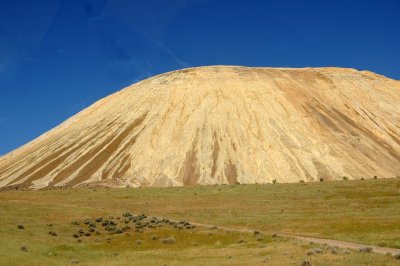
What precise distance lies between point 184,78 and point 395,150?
49024mm

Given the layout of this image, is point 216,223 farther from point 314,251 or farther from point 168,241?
point 314,251

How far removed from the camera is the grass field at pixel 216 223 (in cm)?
2594

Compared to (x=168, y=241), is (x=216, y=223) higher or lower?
higher

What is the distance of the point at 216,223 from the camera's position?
42500 millimetres

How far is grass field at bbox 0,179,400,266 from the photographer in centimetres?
2594

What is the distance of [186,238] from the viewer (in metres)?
34.2

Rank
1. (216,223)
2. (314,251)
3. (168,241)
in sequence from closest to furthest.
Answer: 1. (314,251)
2. (168,241)
3. (216,223)

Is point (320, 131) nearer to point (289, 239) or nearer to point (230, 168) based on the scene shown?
point (230, 168)

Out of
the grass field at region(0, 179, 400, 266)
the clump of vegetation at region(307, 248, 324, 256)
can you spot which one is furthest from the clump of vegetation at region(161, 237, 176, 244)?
the clump of vegetation at region(307, 248, 324, 256)

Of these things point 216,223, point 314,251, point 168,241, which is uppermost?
point 216,223

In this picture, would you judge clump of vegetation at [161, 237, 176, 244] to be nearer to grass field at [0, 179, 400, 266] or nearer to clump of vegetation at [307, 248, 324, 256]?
grass field at [0, 179, 400, 266]

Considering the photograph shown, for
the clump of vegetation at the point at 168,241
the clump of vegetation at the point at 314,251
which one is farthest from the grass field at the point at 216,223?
the clump of vegetation at the point at 314,251

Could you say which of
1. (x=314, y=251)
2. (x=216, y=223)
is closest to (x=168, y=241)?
(x=216, y=223)

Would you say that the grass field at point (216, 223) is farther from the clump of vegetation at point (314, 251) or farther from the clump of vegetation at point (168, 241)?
the clump of vegetation at point (314, 251)
